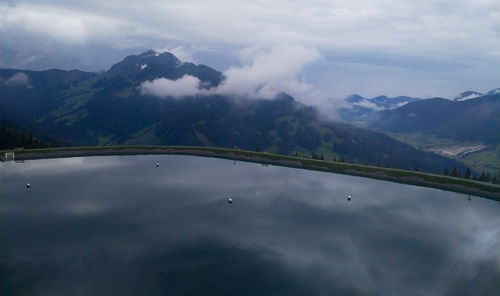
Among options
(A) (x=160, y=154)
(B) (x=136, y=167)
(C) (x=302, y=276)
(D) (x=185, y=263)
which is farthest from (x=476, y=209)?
(A) (x=160, y=154)

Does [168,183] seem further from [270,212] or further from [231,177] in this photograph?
[270,212]

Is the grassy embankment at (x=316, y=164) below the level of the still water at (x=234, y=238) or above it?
above

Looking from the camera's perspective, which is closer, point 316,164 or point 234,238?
point 234,238

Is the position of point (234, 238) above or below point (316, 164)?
below

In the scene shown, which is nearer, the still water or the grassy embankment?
the still water
